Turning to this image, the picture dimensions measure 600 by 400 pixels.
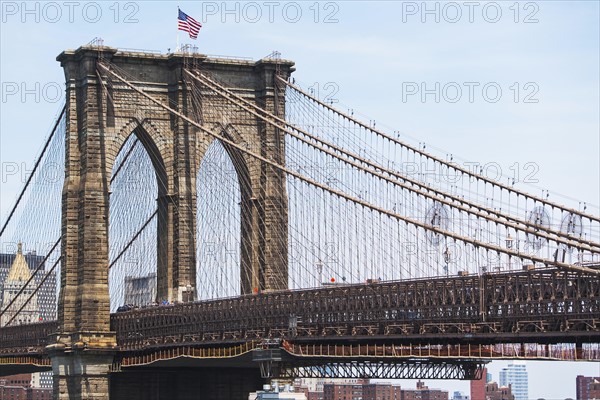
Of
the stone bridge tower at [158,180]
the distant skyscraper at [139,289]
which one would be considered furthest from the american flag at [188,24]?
the distant skyscraper at [139,289]

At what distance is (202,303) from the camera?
357 feet

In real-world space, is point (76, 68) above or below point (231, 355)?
above

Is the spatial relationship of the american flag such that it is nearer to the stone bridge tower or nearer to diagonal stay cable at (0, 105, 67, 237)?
the stone bridge tower

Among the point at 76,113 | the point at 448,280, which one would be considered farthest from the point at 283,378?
the point at 76,113

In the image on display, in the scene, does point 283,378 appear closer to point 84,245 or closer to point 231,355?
point 231,355

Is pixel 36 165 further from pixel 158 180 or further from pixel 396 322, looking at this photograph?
pixel 396 322

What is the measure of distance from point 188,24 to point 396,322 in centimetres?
3585

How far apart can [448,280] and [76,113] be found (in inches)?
1610

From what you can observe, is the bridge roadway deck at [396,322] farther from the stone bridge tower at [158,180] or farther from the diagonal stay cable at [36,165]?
the diagonal stay cable at [36,165]

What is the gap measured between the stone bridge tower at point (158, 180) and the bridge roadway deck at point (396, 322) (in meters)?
3.30

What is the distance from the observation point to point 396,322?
292 feet

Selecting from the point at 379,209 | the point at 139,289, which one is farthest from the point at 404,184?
the point at 139,289

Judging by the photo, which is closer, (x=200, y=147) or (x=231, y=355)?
(x=231, y=355)

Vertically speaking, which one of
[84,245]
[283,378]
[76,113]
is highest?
[76,113]
